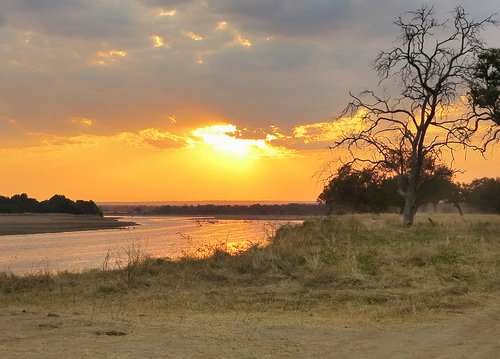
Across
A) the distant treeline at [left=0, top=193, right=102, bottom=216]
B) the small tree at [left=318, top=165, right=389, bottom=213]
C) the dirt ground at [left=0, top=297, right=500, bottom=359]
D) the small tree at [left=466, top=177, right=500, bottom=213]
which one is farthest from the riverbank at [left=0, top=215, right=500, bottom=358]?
the distant treeline at [left=0, top=193, right=102, bottom=216]

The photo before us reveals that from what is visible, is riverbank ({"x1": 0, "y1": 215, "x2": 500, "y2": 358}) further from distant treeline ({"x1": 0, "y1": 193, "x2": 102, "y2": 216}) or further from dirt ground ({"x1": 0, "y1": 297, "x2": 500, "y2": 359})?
distant treeline ({"x1": 0, "y1": 193, "x2": 102, "y2": 216})

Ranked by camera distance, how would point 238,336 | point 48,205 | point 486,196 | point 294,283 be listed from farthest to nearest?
point 48,205, point 486,196, point 294,283, point 238,336

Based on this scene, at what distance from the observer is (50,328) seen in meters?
7.53

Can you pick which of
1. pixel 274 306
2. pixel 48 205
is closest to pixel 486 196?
pixel 48 205

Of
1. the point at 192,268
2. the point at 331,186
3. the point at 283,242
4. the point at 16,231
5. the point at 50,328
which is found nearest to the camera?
the point at 50,328

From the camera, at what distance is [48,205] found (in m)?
92.2

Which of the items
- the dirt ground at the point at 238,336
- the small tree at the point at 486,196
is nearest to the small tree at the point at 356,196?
the small tree at the point at 486,196

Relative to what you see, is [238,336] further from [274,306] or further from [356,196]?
[356,196]

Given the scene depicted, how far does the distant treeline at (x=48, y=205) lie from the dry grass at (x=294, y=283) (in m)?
77.6

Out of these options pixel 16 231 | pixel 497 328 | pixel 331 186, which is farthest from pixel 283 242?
pixel 331 186

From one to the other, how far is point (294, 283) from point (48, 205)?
88.0 metres

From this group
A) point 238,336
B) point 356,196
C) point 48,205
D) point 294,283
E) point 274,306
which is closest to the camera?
point 238,336

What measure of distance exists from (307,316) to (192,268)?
236 inches

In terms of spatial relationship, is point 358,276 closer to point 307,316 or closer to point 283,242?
point 307,316
